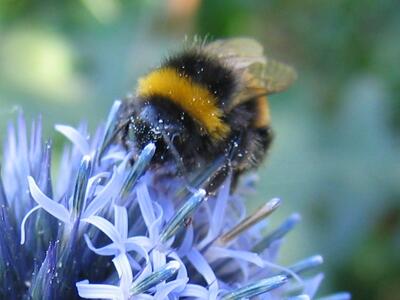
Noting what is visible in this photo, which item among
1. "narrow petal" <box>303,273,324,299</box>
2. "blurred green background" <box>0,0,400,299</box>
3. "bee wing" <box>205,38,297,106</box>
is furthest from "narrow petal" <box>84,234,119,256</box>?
"blurred green background" <box>0,0,400,299</box>

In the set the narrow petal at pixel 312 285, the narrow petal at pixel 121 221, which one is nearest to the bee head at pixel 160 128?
the narrow petal at pixel 121 221

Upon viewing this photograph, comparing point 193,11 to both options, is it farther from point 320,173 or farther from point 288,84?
point 288,84

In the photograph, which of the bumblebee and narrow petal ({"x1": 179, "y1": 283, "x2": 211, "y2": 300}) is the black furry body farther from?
narrow petal ({"x1": 179, "y1": 283, "x2": 211, "y2": 300})

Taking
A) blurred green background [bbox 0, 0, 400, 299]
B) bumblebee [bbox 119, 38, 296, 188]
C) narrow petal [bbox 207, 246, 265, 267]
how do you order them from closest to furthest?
bumblebee [bbox 119, 38, 296, 188] → narrow petal [bbox 207, 246, 265, 267] → blurred green background [bbox 0, 0, 400, 299]

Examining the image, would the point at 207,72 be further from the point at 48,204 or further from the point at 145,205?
the point at 48,204

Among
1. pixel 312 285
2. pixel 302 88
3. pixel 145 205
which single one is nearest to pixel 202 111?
pixel 145 205

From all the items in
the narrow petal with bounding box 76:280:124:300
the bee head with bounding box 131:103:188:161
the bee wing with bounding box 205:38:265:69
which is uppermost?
the bee wing with bounding box 205:38:265:69

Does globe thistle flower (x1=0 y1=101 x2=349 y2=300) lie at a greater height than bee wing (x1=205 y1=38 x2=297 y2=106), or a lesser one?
lesser

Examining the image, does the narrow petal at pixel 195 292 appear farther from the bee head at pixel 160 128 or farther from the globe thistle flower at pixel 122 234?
the bee head at pixel 160 128
